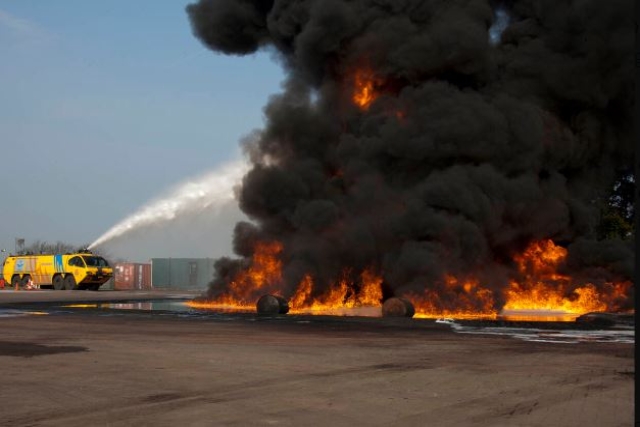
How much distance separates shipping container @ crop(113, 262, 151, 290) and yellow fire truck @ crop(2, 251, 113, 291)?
883cm

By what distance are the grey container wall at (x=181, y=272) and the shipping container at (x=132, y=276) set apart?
56 centimetres

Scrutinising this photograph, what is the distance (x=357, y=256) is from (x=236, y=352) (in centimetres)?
1617

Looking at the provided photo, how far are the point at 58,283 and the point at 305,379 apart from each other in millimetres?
41428

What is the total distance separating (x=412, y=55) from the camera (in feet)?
94.4

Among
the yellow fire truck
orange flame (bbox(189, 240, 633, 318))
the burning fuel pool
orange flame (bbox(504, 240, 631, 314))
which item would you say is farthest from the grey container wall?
the burning fuel pool

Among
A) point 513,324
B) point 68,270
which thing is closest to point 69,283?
point 68,270

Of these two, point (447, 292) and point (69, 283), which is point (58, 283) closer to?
point (69, 283)

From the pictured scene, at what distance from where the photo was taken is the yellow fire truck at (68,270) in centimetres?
4653

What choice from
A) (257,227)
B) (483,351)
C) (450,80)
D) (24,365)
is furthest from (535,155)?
(24,365)

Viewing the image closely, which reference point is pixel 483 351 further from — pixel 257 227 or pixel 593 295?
pixel 257 227

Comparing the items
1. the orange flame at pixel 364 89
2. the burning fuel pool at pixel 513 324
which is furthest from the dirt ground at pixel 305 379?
the orange flame at pixel 364 89

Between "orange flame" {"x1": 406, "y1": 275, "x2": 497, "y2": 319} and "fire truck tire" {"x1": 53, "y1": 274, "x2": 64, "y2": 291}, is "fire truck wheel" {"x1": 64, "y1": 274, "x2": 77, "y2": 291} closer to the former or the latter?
"fire truck tire" {"x1": 53, "y1": 274, "x2": 64, "y2": 291}

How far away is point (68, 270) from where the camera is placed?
47.1 m

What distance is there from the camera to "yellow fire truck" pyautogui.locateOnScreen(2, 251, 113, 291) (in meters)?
46.5
